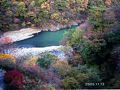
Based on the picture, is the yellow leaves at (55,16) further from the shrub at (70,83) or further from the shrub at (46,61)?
the shrub at (70,83)

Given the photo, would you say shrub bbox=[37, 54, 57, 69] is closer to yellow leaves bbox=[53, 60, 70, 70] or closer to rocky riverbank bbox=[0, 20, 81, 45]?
yellow leaves bbox=[53, 60, 70, 70]

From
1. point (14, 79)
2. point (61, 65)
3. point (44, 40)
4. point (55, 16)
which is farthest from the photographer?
point (55, 16)

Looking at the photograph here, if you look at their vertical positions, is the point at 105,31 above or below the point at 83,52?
above

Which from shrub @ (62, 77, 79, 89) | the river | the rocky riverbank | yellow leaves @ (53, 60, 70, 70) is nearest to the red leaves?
shrub @ (62, 77, 79, 89)

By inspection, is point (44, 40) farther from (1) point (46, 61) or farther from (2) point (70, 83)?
(2) point (70, 83)

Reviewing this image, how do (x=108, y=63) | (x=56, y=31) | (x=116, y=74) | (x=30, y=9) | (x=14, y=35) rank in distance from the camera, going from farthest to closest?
(x=30, y=9)
(x=56, y=31)
(x=14, y=35)
(x=108, y=63)
(x=116, y=74)

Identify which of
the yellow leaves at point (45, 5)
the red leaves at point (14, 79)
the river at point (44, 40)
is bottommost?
the river at point (44, 40)

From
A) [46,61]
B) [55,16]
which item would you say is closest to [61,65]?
[46,61]

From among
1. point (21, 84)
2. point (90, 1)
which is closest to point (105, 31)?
point (21, 84)

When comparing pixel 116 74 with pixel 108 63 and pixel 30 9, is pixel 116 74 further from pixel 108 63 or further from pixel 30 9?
pixel 30 9

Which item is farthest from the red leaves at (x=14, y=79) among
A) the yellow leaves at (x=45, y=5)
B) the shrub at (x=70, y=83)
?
the yellow leaves at (x=45, y=5)

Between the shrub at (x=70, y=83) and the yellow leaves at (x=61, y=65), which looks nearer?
the shrub at (x=70, y=83)
